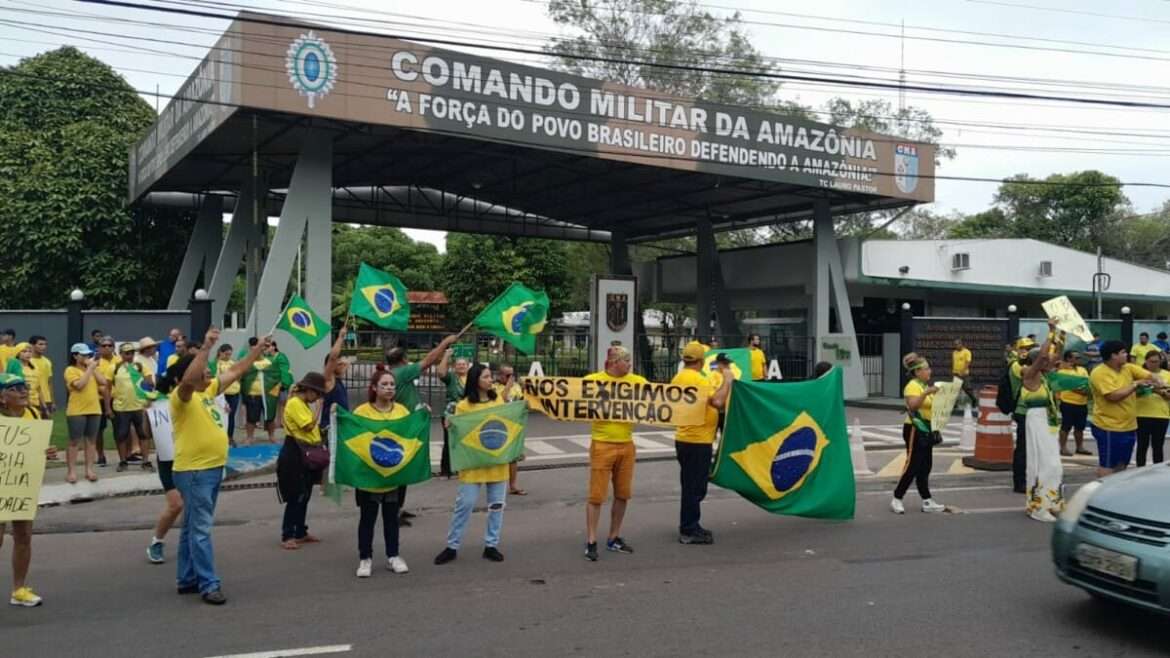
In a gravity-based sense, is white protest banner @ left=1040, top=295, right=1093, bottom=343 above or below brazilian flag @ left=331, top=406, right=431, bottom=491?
above

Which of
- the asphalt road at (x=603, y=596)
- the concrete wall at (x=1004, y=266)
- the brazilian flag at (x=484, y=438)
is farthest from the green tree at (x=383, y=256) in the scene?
the brazilian flag at (x=484, y=438)

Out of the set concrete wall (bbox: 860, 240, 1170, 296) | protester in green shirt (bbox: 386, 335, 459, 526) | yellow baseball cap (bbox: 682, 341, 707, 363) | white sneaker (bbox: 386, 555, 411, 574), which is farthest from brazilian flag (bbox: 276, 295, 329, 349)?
concrete wall (bbox: 860, 240, 1170, 296)

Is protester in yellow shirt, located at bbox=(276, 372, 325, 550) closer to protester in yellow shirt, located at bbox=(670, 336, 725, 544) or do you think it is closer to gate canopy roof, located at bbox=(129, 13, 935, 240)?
protester in yellow shirt, located at bbox=(670, 336, 725, 544)

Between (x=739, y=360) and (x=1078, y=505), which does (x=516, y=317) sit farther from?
(x=1078, y=505)

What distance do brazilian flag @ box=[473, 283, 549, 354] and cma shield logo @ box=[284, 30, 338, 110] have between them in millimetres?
7208

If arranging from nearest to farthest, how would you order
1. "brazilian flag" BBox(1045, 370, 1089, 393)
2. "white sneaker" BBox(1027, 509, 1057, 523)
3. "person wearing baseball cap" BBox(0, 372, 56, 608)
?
"person wearing baseball cap" BBox(0, 372, 56, 608) < "white sneaker" BBox(1027, 509, 1057, 523) < "brazilian flag" BBox(1045, 370, 1089, 393)

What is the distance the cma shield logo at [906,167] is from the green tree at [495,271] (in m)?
20.1

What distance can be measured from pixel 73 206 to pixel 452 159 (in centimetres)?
1107

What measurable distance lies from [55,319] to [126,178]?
899 centimetres

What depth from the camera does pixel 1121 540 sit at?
5.11 metres

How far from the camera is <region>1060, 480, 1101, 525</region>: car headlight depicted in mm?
5534

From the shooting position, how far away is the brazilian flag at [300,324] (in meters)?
11.3

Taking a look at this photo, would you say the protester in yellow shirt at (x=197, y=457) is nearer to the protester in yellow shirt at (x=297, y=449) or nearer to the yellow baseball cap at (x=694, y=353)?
the protester in yellow shirt at (x=297, y=449)

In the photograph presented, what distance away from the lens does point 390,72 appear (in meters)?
15.9
